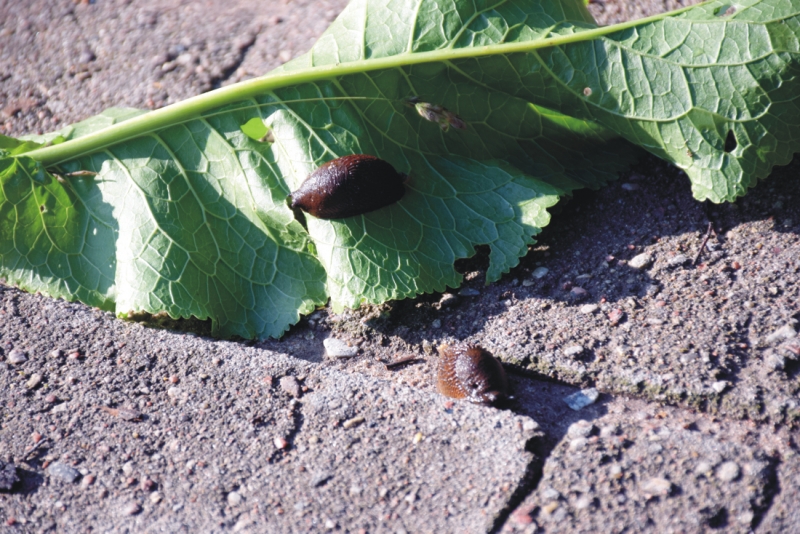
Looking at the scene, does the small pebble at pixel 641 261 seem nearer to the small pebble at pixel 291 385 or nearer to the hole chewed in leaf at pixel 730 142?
the hole chewed in leaf at pixel 730 142

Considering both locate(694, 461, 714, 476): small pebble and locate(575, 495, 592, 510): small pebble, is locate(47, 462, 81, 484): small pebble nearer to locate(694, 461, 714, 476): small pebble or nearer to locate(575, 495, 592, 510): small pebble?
locate(575, 495, 592, 510): small pebble

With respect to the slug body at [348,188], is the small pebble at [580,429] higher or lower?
lower

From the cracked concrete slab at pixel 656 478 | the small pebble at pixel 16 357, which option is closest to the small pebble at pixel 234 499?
the cracked concrete slab at pixel 656 478

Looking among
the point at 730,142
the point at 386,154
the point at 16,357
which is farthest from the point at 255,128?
the point at 730,142

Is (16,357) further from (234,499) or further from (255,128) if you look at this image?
(255,128)

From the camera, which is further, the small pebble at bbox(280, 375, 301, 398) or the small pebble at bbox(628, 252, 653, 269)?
Answer: the small pebble at bbox(628, 252, 653, 269)

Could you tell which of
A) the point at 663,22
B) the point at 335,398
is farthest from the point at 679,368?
the point at 663,22

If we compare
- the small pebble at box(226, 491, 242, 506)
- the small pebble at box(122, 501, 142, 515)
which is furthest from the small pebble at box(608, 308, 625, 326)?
the small pebble at box(122, 501, 142, 515)

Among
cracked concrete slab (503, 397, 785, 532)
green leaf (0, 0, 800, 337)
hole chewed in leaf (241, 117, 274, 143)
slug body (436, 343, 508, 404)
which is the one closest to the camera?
cracked concrete slab (503, 397, 785, 532)
